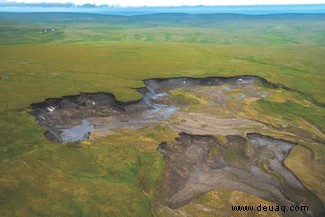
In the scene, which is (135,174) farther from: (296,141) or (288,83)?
(288,83)

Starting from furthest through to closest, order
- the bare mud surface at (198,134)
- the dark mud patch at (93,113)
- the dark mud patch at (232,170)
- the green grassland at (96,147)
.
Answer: the dark mud patch at (93,113) < the bare mud surface at (198,134) < the dark mud patch at (232,170) < the green grassland at (96,147)

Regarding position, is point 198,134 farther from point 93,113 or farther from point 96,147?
point 93,113

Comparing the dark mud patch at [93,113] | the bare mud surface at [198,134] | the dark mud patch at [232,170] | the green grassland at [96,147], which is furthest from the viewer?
the dark mud patch at [93,113]

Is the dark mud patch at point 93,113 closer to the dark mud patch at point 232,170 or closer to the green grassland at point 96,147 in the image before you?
the green grassland at point 96,147

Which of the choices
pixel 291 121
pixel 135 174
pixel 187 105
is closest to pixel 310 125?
pixel 291 121

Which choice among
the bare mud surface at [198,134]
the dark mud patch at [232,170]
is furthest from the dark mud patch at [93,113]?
the dark mud patch at [232,170]

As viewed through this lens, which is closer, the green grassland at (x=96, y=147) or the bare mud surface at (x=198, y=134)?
the green grassland at (x=96, y=147)

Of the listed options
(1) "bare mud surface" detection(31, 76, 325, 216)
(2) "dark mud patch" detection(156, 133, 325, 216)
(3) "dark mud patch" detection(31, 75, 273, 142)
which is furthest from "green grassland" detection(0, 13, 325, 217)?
(3) "dark mud patch" detection(31, 75, 273, 142)

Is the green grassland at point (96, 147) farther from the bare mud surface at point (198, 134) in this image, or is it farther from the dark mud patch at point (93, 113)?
the dark mud patch at point (93, 113)

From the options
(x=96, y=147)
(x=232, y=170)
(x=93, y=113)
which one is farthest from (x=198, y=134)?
(x=93, y=113)
